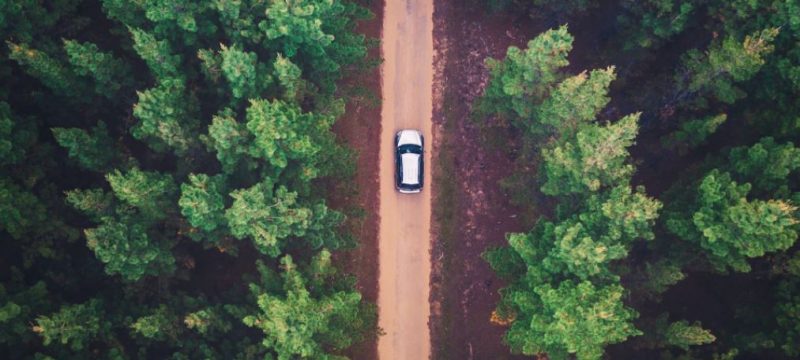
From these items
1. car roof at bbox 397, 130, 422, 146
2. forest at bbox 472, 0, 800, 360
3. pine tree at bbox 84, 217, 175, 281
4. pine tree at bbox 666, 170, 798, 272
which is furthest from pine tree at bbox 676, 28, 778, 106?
pine tree at bbox 84, 217, 175, 281

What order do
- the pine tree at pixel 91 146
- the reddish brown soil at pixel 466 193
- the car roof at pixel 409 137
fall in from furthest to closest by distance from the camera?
the car roof at pixel 409 137 → the reddish brown soil at pixel 466 193 → the pine tree at pixel 91 146

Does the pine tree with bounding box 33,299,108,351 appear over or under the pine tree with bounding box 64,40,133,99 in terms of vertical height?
under

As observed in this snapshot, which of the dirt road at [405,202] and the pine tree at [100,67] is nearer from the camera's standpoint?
the pine tree at [100,67]

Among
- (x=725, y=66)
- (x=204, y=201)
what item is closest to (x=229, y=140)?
(x=204, y=201)

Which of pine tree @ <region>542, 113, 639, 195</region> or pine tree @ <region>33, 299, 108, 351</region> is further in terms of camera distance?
pine tree @ <region>542, 113, 639, 195</region>

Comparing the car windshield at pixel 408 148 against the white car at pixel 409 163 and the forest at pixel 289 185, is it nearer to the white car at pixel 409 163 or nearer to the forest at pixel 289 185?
the white car at pixel 409 163

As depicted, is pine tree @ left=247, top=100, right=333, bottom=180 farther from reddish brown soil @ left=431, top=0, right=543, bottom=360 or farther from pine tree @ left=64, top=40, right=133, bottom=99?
reddish brown soil @ left=431, top=0, right=543, bottom=360

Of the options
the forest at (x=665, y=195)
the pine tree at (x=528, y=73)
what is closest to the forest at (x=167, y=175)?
the pine tree at (x=528, y=73)
